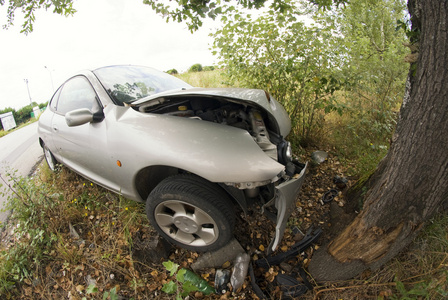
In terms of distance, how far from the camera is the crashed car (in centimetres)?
158

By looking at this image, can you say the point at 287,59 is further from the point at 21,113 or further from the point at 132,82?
the point at 21,113

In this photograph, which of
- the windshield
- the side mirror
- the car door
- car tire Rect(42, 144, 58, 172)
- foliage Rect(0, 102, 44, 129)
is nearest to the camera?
the side mirror

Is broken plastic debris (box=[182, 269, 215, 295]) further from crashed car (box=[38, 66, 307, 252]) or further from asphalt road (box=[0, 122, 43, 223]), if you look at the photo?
asphalt road (box=[0, 122, 43, 223])

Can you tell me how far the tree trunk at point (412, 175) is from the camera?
1.19m

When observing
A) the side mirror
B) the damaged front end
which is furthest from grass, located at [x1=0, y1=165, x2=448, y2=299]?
the side mirror

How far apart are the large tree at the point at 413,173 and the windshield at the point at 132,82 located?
2.18 meters

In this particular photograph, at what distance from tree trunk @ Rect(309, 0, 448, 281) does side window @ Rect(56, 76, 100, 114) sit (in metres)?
2.37

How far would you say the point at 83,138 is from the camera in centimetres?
224

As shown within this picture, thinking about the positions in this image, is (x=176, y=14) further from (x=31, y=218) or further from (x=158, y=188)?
(x=31, y=218)

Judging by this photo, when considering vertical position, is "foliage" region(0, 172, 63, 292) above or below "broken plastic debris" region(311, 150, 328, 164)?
below

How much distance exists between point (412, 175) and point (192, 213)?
1.47 meters

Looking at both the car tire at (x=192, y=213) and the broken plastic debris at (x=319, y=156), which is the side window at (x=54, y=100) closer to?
the car tire at (x=192, y=213)

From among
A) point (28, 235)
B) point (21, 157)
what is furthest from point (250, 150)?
point (21, 157)

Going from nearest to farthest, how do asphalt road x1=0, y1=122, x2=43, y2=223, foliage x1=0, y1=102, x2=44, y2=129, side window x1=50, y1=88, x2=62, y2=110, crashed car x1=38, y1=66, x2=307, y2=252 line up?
crashed car x1=38, y1=66, x2=307, y2=252 → side window x1=50, y1=88, x2=62, y2=110 → asphalt road x1=0, y1=122, x2=43, y2=223 → foliage x1=0, y1=102, x2=44, y2=129
